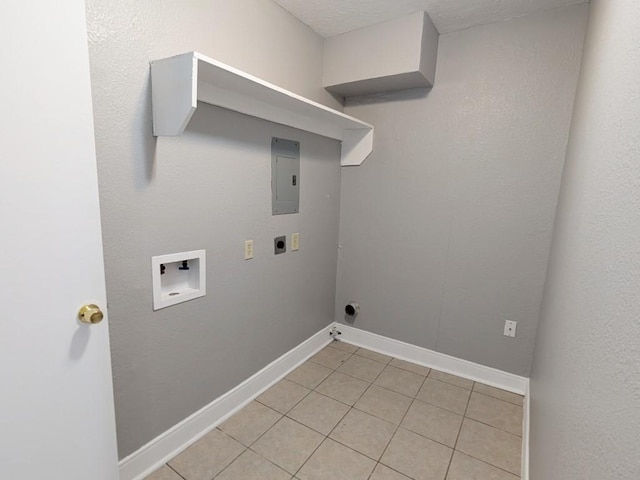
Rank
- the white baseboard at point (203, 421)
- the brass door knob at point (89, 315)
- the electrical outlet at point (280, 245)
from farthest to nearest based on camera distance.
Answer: the electrical outlet at point (280, 245) < the white baseboard at point (203, 421) < the brass door knob at point (89, 315)

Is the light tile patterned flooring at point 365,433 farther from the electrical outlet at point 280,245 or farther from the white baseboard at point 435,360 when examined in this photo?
the electrical outlet at point 280,245

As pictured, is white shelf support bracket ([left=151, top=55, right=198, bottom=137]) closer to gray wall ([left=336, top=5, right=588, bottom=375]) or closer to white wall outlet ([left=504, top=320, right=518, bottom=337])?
gray wall ([left=336, top=5, right=588, bottom=375])

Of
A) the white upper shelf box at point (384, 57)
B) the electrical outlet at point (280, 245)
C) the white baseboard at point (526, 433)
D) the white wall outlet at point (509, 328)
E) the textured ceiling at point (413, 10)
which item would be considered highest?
the textured ceiling at point (413, 10)

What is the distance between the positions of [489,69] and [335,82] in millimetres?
1027

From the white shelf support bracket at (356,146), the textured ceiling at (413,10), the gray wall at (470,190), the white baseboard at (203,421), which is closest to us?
the white baseboard at (203,421)

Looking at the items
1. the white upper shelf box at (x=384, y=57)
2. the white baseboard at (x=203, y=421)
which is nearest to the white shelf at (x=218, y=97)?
the white upper shelf box at (x=384, y=57)

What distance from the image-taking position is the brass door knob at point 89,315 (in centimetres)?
95

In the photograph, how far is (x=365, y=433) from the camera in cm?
179

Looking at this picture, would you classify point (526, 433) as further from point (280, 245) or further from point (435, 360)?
point (280, 245)

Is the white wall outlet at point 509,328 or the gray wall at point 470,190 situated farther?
the white wall outlet at point 509,328

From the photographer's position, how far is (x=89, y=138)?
3.06ft

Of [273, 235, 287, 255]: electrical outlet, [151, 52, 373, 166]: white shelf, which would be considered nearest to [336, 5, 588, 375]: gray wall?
[151, 52, 373, 166]: white shelf

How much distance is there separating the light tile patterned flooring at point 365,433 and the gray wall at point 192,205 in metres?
0.25

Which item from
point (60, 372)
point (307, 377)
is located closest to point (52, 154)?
point (60, 372)
